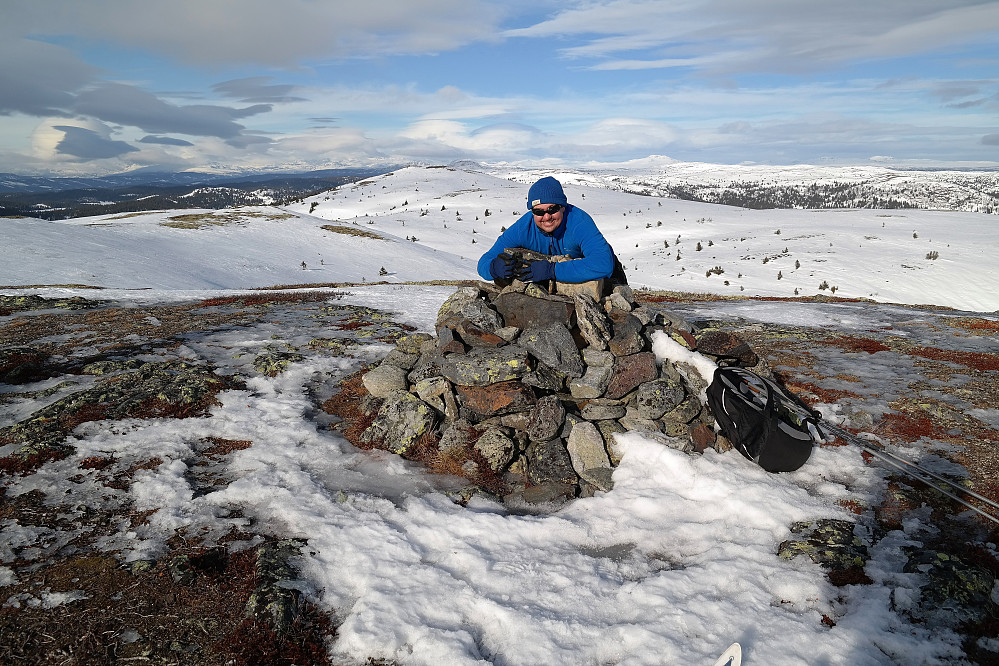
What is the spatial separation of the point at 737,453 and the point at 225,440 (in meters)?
7.34

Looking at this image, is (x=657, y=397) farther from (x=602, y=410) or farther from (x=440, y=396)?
(x=440, y=396)

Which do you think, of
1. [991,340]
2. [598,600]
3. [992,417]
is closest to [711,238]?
[991,340]

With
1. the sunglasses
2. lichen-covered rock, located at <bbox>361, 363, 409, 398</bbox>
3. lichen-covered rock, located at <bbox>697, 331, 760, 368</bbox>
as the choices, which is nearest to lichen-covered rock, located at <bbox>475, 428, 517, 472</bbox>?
lichen-covered rock, located at <bbox>361, 363, 409, 398</bbox>

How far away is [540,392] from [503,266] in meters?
2.27

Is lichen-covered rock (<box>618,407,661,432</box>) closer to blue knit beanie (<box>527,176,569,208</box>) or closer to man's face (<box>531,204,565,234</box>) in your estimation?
man's face (<box>531,204,565,234</box>)

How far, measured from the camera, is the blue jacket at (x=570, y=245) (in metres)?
8.09

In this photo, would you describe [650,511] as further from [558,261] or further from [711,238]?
[711,238]

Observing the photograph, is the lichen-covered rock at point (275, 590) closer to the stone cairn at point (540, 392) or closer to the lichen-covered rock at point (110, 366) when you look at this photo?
the stone cairn at point (540, 392)

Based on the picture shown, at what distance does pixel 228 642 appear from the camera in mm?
4016

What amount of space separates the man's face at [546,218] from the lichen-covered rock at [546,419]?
279cm

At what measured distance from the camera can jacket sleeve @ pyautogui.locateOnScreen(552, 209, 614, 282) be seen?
318 inches

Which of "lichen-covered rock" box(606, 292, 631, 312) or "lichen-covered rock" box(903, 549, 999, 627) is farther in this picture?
"lichen-covered rock" box(606, 292, 631, 312)

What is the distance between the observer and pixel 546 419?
7055 millimetres

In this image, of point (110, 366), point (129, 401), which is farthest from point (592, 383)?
point (110, 366)
